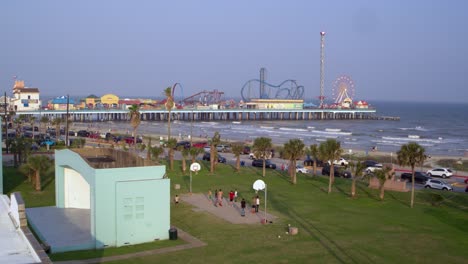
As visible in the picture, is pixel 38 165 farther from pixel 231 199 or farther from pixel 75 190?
pixel 231 199

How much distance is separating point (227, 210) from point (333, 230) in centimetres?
547

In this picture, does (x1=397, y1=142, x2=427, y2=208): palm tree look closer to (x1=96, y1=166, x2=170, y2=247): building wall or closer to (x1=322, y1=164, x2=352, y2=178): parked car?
(x1=322, y1=164, x2=352, y2=178): parked car

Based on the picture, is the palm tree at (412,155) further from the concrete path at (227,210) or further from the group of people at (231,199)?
the group of people at (231,199)

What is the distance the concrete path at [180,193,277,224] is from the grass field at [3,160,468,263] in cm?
53

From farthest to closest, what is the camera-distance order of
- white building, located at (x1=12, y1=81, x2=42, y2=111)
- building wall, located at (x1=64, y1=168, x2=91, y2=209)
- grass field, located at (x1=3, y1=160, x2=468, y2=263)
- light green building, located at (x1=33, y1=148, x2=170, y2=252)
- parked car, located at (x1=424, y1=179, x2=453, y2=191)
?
1. white building, located at (x1=12, y1=81, x2=42, y2=111)
2. parked car, located at (x1=424, y1=179, x2=453, y2=191)
3. building wall, located at (x1=64, y1=168, x2=91, y2=209)
4. light green building, located at (x1=33, y1=148, x2=170, y2=252)
5. grass field, located at (x1=3, y1=160, x2=468, y2=263)

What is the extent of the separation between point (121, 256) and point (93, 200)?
92.3 inches

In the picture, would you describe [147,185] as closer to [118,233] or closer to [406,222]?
[118,233]

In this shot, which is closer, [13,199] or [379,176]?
[13,199]

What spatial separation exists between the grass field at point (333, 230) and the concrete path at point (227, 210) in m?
0.53

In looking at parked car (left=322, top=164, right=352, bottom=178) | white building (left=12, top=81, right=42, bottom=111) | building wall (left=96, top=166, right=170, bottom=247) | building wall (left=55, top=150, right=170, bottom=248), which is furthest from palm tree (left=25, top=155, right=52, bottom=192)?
white building (left=12, top=81, right=42, bottom=111)

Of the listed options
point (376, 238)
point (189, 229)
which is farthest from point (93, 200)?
point (376, 238)

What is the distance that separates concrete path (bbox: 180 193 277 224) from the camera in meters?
21.1

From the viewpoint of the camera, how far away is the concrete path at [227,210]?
21.1 meters

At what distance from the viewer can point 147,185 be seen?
1797 centimetres
